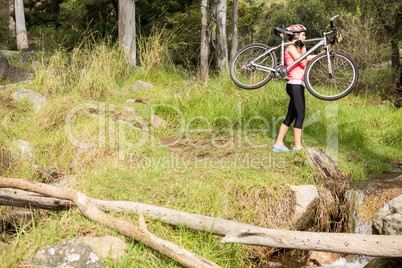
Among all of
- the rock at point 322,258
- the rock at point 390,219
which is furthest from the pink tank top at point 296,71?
the rock at point 322,258

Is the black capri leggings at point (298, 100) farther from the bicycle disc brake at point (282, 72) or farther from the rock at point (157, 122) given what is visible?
the rock at point (157, 122)

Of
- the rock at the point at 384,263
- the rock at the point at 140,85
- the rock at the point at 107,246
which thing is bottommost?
the rock at the point at 384,263

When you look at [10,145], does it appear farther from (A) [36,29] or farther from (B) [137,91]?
(A) [36,29]

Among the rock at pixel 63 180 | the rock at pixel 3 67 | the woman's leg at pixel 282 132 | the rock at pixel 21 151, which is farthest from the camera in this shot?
the rock at pixel 3 67

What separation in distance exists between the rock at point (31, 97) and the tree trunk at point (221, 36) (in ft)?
16.8

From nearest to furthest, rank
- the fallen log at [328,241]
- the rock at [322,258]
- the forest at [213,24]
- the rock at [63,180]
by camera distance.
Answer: the fallen log at [328,241] < the rock at [322,258] < the rock at [63,180] < the forest at [213,24]

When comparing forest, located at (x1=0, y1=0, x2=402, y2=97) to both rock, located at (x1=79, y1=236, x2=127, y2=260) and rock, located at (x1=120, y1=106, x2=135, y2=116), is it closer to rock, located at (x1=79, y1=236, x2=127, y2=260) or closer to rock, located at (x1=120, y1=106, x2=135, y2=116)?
rock, located at (x1=120, y1=106, x2=135, y2=116)

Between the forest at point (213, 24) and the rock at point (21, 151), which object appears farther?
the forest at point (213, 24)

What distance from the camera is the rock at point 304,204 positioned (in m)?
4.30

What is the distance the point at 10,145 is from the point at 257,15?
18.4m

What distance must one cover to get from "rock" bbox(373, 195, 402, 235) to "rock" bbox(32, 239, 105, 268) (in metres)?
3.10

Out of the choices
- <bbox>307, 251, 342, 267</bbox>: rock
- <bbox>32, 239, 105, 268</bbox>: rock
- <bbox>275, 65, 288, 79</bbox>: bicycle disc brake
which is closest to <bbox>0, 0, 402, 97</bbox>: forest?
<bbox>275, 65, 288, 79</bbox>: bicycle disc brake

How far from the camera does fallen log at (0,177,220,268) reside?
2.94 meters

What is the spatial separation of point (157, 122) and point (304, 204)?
3205 mm
